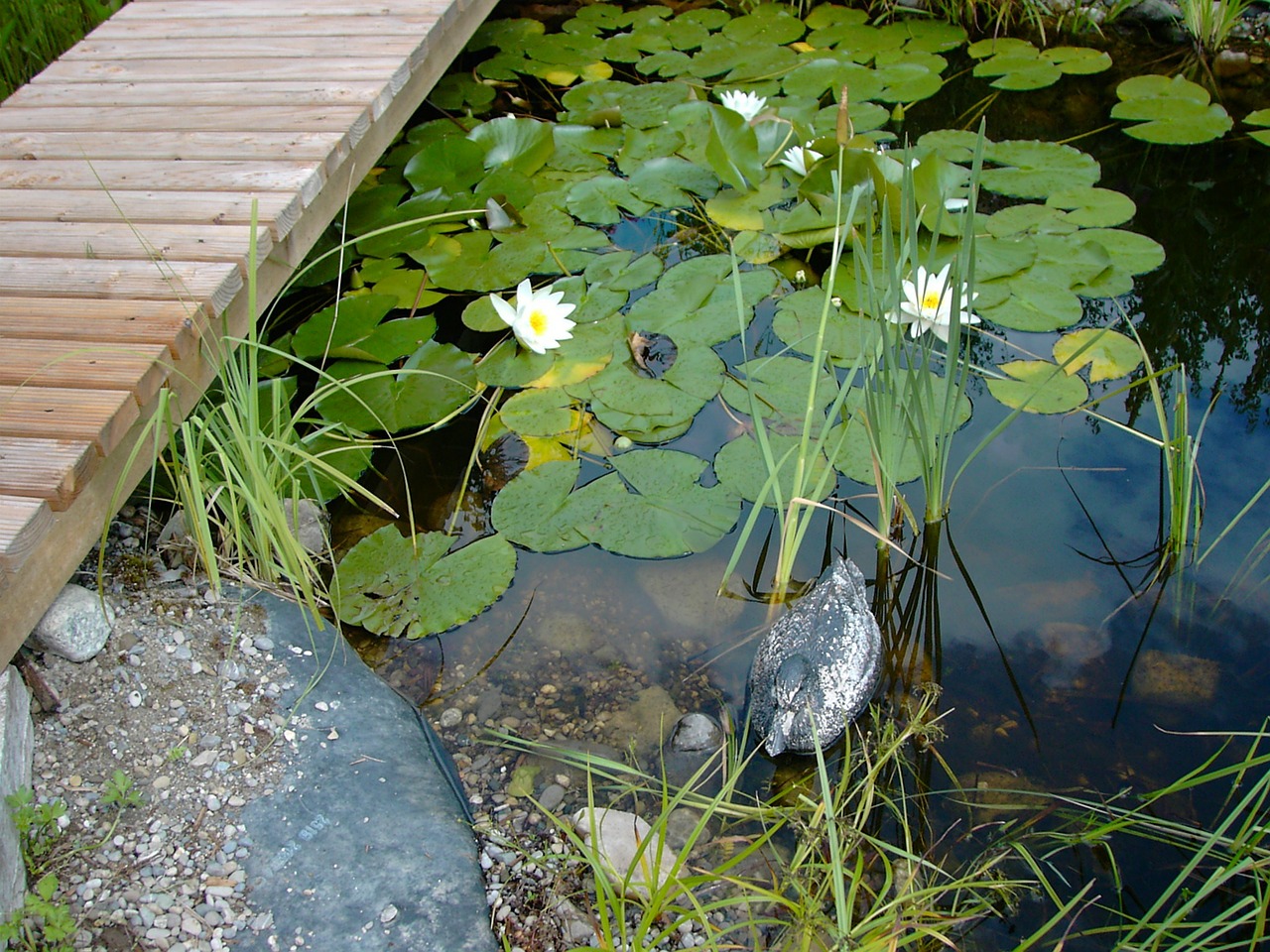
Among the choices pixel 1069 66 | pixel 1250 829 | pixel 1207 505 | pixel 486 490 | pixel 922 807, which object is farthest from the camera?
pixel 1069 66

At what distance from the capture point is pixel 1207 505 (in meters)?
2.28

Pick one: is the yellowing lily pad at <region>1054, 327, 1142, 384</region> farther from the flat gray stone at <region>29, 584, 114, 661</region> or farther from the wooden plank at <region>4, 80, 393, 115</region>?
the flat gray stone at <region>29, 584, 114, 661</region>

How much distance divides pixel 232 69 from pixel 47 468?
1.82m

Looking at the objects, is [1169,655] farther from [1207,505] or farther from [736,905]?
[736,905]

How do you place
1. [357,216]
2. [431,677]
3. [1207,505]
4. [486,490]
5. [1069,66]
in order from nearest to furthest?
1. [431,677]
2. [1207,505]
3. [486,490]
4. [357,216]
5. [1069,66]

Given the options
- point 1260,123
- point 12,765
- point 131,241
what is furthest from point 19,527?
point 1260,123

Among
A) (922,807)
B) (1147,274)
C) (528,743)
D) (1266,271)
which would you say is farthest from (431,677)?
(1266,271)

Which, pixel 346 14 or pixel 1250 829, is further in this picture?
pixel 346 14

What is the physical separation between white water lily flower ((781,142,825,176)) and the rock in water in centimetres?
159

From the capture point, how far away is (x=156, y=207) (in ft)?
8.08

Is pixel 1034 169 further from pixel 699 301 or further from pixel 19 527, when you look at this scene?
pixel 19 527

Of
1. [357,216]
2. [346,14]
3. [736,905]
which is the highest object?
[346,14]

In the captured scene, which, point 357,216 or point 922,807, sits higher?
point 357,216

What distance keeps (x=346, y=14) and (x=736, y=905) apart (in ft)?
10.0
